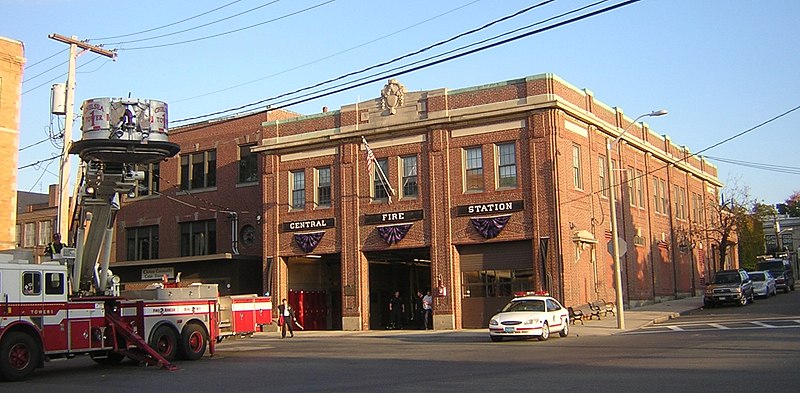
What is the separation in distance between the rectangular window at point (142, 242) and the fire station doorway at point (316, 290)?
1124 centimetres

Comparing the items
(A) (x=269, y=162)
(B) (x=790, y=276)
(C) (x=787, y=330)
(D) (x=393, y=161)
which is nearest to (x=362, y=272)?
(D) (x=393, y=161)

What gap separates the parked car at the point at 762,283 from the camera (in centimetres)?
4578

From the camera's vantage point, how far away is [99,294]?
21.6 meters

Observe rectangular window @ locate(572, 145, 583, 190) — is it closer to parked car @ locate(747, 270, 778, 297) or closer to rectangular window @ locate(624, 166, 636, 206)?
rectangular window @ locate(624, 166, 636, 206)

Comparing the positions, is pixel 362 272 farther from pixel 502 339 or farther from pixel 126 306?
pixel 126 306

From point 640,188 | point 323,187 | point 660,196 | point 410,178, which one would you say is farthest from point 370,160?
point 660,196

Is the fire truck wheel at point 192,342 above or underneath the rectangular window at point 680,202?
underneath

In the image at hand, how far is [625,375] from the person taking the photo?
14641 millimetres

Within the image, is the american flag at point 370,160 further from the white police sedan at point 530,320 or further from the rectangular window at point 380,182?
the white police sedan at point 530,320

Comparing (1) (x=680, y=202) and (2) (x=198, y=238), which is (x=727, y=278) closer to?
(1) (x=680, y=202)

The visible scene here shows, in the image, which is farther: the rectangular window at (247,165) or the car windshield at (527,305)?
the rectangular window at (247,165)

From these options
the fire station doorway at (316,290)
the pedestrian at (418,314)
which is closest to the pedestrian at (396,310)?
the pedestrian at (418,314)

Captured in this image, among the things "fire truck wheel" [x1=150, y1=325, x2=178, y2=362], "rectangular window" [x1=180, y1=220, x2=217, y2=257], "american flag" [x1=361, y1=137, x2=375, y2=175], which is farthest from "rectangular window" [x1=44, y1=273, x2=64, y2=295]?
"rectangular window" [x1=180, y1=220, x2=217, y2=257]

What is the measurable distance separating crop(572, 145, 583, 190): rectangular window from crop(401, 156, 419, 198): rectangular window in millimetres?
7107
